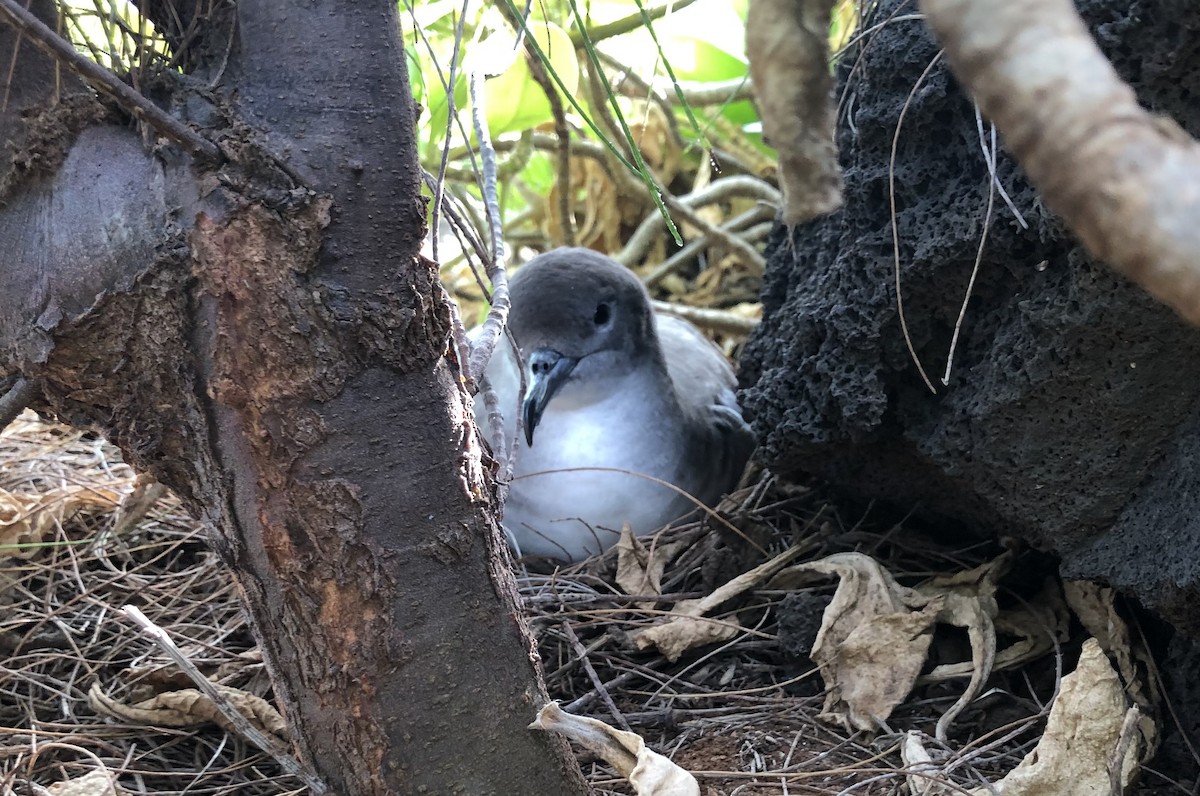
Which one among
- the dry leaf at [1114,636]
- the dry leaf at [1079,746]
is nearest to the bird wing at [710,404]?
the dry leaf at [1114,636]

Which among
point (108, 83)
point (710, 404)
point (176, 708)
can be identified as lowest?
point (176, 708)

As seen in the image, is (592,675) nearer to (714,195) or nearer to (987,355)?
(987,355)

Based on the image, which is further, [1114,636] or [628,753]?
[1114,636]

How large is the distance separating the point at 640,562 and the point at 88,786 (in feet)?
4.13

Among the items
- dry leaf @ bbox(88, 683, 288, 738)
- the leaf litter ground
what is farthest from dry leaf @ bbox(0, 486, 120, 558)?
dry leaf @ bbox(88, 683, 288, 738)

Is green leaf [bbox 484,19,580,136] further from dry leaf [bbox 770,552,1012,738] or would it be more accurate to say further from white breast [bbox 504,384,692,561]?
dry leaf [bbox 770,552,1012,738]

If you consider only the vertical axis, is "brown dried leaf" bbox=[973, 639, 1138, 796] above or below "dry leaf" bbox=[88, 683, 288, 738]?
above

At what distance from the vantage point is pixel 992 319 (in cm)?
187

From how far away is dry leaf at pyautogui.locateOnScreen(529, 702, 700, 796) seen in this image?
134 cm

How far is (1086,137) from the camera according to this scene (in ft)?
1.91

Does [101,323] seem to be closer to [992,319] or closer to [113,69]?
[113,69]

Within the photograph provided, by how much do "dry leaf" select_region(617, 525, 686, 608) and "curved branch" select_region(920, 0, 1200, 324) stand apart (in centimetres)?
187

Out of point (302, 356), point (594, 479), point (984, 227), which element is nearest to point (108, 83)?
point (302, 356)

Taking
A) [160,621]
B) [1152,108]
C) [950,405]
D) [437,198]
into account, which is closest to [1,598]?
[160,621]
